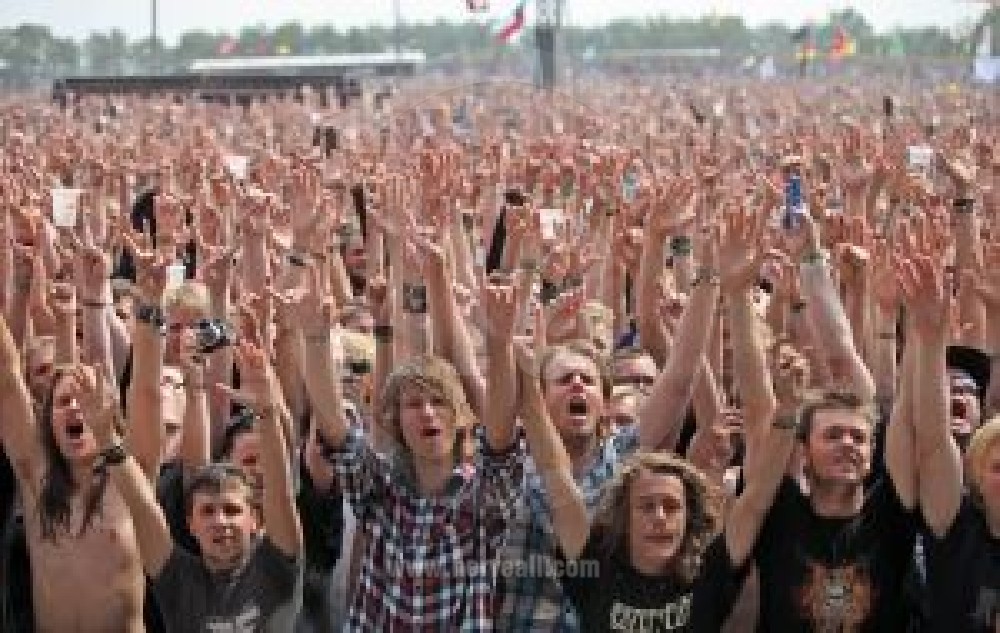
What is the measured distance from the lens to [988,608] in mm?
4312

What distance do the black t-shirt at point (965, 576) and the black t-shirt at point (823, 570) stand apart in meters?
0.09

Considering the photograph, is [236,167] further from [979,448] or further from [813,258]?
[979,448]

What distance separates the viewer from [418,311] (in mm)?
5293

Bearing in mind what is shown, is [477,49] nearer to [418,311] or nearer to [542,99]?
[542,99]

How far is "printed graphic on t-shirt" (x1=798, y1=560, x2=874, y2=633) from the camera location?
4.39 m

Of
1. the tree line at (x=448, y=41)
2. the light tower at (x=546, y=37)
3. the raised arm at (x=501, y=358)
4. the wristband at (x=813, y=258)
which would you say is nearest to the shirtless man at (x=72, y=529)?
the raised arm at (x=501, y=358)

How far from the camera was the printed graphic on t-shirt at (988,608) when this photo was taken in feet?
14.1

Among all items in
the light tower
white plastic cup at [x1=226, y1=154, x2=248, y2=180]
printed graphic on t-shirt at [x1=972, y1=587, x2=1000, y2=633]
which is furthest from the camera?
the light tower

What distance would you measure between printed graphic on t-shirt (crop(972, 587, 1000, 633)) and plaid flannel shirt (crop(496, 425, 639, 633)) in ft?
3.14

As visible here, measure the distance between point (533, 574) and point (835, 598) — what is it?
0.75 m

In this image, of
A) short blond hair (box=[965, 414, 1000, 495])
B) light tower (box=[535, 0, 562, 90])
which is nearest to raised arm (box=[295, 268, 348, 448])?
short blond hair (box=[965, 414, 1000, 495])

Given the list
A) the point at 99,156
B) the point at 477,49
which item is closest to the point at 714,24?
the point at 477,49

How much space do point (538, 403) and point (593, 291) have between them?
10.1 ft

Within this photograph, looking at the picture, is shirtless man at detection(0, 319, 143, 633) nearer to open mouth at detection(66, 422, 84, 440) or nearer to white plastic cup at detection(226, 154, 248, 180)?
open mouth at detection(66, 422, 84, 440)
